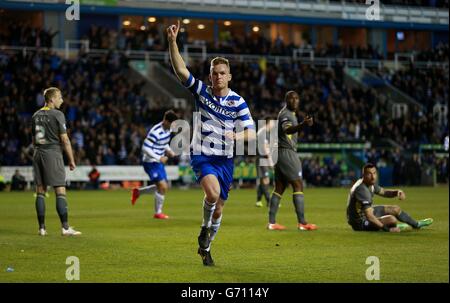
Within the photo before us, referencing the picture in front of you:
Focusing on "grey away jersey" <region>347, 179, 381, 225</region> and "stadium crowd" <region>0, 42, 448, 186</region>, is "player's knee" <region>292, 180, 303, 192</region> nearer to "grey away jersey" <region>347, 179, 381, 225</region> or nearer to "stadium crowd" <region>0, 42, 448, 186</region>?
"grey away jersey" <region>347, 179, 381, 225</region>

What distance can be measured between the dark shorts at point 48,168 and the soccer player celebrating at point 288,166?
13.2ft

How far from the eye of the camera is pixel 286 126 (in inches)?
586

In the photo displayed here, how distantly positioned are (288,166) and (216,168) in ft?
17.4

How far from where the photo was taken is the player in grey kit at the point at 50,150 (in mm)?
13750

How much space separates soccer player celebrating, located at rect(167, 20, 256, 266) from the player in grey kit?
4.27 m

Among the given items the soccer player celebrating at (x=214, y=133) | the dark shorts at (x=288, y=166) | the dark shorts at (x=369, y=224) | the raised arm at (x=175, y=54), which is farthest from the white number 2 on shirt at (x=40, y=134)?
the dark shorts at (x=369, y=224)

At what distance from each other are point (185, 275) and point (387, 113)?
135ft

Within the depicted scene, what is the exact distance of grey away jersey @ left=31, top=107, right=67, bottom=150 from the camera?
1376 cm

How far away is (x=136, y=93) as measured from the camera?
137 ft

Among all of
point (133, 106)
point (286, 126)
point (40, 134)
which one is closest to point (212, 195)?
point (40, 134)

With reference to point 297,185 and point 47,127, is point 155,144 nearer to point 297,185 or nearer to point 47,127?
point 297,185

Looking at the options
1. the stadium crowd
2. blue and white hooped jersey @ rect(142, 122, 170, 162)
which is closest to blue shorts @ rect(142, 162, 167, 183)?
blue and white hooped jersey @ rect(142, 122, 170, 162)

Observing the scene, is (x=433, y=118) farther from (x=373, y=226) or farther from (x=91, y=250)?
(x=91, y=250)

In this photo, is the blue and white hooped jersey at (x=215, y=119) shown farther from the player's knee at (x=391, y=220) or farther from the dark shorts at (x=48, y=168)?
the player's knee at (x=391, y=220)
